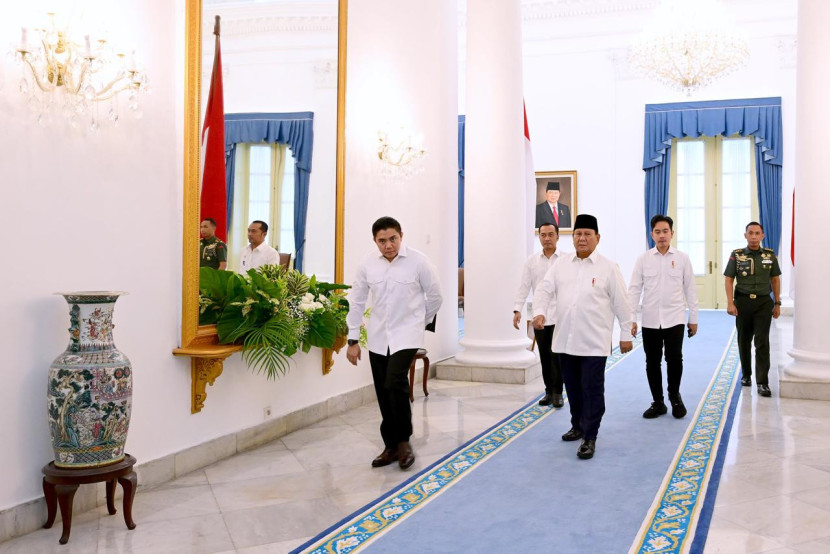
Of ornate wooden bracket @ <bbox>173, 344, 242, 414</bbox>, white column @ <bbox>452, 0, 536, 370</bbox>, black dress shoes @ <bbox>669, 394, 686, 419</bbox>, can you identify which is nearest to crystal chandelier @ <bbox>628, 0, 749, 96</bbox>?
white column @ <bbox>452, 0, 536, 370</bbox>

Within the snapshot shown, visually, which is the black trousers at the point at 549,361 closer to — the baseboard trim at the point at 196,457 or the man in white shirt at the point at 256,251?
the baseboard trim at the point at 196,457

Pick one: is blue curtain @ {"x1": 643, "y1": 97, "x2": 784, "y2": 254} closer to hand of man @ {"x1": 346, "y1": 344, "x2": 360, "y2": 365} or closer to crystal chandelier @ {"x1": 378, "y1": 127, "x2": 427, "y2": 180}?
crystal chandelier @ {"x1": 378, "y1": 127, "x2": 427, "y2": 180}

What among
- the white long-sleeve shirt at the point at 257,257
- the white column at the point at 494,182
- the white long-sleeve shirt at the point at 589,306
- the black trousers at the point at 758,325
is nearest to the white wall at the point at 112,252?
the white long-sleeve shirt at the point at 257,257

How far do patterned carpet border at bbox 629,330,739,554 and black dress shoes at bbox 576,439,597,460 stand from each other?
50 centimetres

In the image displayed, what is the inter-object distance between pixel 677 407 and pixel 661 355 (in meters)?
0.43

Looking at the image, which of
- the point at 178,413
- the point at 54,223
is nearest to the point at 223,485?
the point at 178,413

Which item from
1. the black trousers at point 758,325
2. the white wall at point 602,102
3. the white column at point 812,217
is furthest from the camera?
the white wall at point 602,102

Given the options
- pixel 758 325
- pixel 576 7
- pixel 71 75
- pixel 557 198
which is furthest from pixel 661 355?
pixel 576 7

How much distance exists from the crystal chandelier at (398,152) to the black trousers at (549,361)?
6.62 feet

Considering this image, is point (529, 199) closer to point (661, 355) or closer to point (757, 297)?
point (757, 297)

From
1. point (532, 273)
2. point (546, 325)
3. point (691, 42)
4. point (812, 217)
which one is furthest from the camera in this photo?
point (691, 42)

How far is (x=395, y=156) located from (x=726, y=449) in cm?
380

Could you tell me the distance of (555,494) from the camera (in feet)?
13.4

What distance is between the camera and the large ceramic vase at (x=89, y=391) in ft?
11.1
